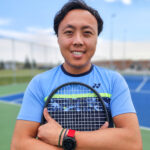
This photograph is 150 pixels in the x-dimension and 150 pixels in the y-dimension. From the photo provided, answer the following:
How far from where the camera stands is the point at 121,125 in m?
1.38

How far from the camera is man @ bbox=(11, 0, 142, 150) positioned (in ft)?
4.30

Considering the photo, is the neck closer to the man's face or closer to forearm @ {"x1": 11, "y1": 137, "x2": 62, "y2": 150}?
the man's face

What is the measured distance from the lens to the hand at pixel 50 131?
51.2 inches

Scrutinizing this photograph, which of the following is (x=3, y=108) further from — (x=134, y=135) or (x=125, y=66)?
(x=125, y=66)

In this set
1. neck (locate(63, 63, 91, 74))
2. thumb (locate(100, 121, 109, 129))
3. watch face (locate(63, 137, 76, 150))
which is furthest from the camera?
neck (locate(63, 63, 91, 74))

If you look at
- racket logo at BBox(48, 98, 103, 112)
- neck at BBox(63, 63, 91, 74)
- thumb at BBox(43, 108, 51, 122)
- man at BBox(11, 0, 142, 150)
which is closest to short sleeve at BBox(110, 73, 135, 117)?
man at BBox(11, 0, 142, 150)

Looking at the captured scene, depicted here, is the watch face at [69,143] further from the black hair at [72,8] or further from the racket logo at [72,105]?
the black hair at [72,8]

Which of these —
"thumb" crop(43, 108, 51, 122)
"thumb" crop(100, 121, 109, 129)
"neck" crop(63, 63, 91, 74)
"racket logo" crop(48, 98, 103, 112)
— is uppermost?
"neck" crop(63, 63, 91, 74)

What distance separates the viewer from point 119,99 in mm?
1437

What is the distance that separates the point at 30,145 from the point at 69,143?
278mm

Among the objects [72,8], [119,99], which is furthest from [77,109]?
[72,8]

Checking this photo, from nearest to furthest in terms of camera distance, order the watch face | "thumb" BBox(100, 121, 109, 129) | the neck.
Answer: the watch face, "thumb" BBox(100, 121, 109, 129), the neck

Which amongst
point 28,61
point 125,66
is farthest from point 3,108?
point 125,66

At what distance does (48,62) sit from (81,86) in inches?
661
